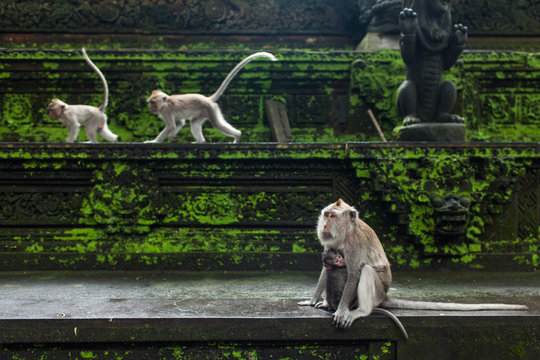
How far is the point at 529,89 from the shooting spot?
652 cm

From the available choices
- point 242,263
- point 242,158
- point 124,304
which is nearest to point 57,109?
point 242,158

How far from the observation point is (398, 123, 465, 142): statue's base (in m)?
4.40

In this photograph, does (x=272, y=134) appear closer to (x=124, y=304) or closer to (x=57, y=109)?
(x=57, y=109)

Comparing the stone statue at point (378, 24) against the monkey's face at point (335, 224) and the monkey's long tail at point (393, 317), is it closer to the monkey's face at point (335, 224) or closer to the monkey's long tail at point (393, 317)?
the monkey's face at point (335, 224)

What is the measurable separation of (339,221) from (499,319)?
2.88 ft

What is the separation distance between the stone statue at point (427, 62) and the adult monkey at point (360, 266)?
223cm

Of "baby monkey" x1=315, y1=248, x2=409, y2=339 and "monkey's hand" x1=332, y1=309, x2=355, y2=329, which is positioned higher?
"baby monkey" x1=315, y1=248, x2=409, y2=339

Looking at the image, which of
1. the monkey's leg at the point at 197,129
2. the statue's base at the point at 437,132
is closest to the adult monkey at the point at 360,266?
the statue's base at the point at 437,132

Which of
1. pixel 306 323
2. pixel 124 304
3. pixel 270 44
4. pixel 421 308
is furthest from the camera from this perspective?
pixel 270 44

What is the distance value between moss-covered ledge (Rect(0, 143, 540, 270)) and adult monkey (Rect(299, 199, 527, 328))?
1.44 metres

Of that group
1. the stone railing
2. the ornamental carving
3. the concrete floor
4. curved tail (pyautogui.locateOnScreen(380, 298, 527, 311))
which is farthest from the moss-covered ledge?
the ornamental carving

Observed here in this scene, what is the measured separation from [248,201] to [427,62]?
2.16 meters

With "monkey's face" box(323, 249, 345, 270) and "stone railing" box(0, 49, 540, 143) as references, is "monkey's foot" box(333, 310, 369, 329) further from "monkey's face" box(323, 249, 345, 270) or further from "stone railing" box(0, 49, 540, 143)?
"stone railing" box(0, 49, 540, 143)

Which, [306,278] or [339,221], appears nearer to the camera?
[339,221]
